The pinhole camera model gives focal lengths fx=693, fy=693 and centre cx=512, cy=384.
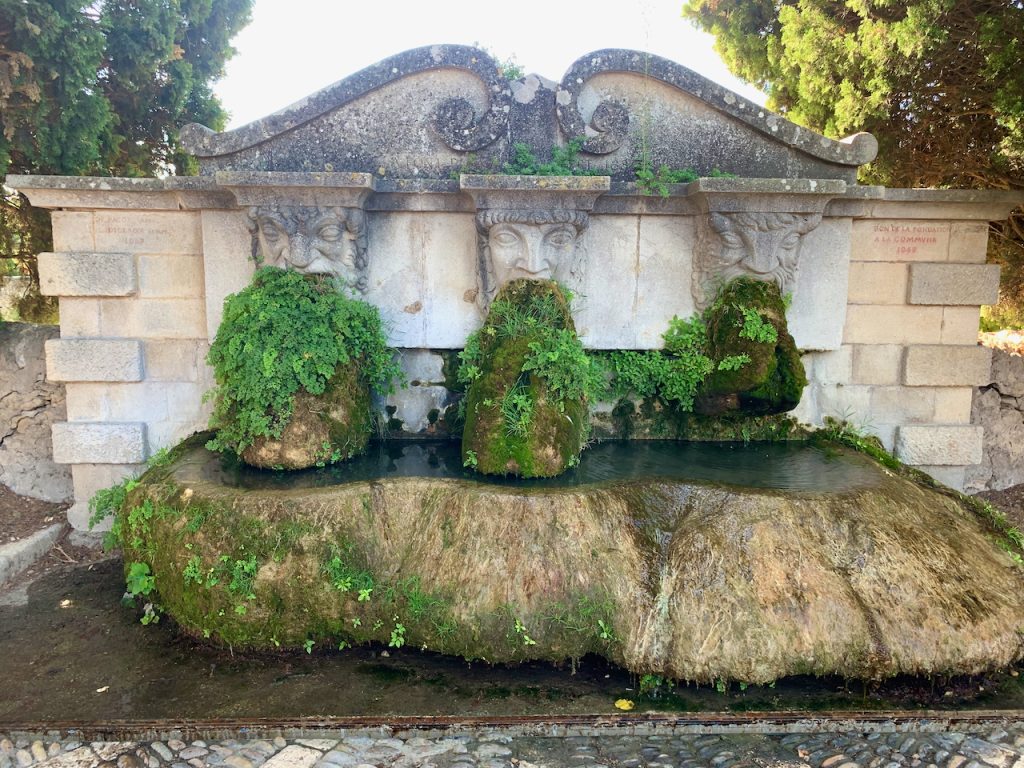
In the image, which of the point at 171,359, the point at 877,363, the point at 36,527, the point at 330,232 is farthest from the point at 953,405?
the point at 36,527

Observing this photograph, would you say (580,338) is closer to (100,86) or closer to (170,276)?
(170,276)

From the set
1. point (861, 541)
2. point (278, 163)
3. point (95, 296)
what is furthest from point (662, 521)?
point (95, 296)

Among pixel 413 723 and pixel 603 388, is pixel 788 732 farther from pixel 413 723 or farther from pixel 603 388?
pixel 603 388

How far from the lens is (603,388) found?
4816mm

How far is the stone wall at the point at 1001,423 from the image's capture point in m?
5.59

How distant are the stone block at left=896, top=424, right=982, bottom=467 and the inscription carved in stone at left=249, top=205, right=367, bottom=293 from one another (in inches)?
160

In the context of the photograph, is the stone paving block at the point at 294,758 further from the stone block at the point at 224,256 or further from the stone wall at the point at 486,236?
the stone block at the point at 224,256

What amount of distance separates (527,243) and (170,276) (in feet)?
8.10

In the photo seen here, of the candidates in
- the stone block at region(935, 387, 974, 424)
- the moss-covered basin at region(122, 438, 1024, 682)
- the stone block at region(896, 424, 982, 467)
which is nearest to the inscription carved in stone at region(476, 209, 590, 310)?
the moss-covered basin at region(122, 438, 1024, 682)

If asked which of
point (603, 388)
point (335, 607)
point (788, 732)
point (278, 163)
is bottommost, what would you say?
point (788, 732)

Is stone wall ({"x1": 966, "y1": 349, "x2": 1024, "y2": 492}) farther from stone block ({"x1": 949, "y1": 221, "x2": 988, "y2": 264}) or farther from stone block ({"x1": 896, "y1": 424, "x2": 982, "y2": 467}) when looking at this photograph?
stone block ({"x1": 949, "y1": 221, "x2": 988, "y2": 264})

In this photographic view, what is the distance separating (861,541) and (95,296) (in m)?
4.89

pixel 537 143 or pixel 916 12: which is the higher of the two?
pixel 916 12

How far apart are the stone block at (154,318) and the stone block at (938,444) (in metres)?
5.05
